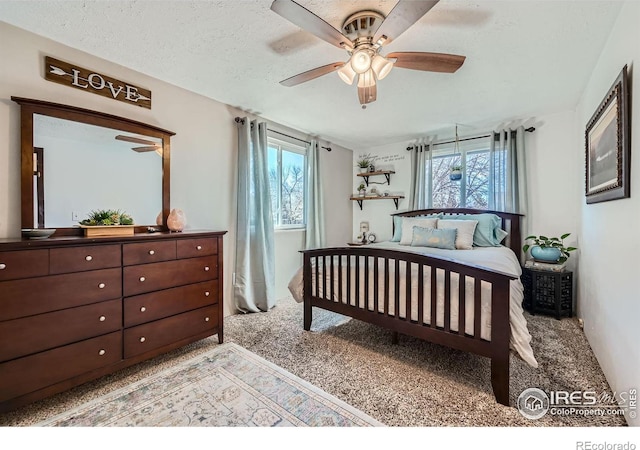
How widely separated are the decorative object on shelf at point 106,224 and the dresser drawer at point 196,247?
1.16 ft

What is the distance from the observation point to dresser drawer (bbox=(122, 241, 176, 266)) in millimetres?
1812

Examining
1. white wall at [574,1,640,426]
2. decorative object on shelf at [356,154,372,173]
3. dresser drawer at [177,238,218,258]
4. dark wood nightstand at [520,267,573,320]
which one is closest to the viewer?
white wall at [574,1,640,426]

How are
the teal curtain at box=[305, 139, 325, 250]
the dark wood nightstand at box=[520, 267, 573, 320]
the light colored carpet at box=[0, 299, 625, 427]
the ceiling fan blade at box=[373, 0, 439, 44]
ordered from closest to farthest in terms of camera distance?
the ceiling fan blade at box=[373, 0, 439, 44] < the light colored carpet at box=[0, 299, 625, 427] < the dark wood nightstand at box=[520, 267, 573, 320] < the teal curtain at box=[305, 139, 325, 250]

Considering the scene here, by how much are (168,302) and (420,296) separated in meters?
1.79

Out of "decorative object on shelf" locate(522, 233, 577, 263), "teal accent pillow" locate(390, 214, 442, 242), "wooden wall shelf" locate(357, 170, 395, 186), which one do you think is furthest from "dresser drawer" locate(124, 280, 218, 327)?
"decorative object on shelf" locate(522, 233, 577, 263)

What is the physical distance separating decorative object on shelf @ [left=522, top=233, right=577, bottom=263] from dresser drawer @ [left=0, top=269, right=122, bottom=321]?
393 cm

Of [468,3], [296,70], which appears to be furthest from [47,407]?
[468,3]

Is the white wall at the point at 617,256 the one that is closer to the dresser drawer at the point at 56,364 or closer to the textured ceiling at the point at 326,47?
the textured ceiling at the point at 326,47

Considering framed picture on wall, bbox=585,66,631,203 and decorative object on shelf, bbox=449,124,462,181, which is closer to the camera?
framed picture on wall, bbox=585,66,631,203

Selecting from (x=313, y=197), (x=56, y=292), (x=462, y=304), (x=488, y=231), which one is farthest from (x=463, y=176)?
(x=56, y=292)

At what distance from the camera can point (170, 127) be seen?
2.55 meters

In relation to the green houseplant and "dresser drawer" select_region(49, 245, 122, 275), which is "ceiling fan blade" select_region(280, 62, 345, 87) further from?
the green houseplant

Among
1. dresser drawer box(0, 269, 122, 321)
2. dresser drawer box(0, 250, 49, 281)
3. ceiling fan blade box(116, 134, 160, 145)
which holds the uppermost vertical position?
ceiling fan blade box(116, 134, 160, 145)

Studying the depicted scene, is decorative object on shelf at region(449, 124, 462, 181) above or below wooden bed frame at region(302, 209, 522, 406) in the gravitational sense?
above
